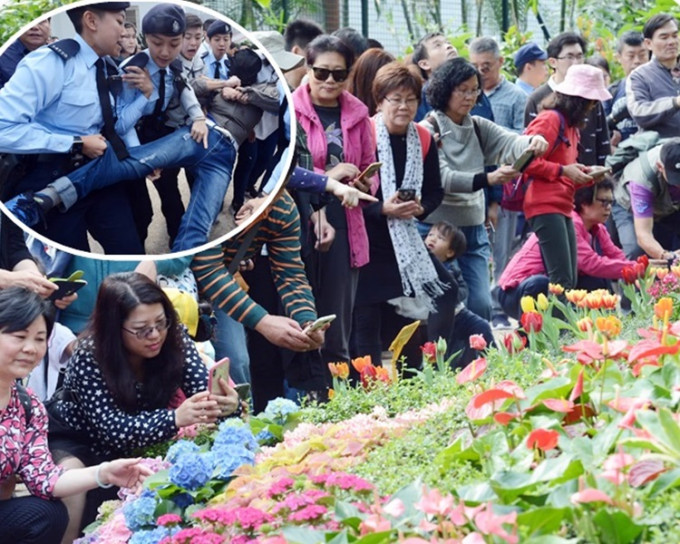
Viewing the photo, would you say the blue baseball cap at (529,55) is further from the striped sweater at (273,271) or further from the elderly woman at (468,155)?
the striped sweater at (273,271)

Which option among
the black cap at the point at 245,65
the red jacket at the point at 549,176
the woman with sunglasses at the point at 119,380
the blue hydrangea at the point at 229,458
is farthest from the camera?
the red jacket at the point at 549,176

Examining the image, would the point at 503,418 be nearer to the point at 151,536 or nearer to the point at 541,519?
the point at 541,519

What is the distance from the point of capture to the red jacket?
725 cm

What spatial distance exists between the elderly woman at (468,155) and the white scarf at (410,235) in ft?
1.40

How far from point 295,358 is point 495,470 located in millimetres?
2600

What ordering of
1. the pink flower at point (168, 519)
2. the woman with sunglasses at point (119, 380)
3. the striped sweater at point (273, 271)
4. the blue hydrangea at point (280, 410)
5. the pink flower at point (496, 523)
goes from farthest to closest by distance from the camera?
the striped sweater at point (273, 271)
the woman with sunglasses at point (119, 380)
the blue hydrangea at point (280, 410)
the pink flower at point (168, 519)
the pink flower at point (496, 523)

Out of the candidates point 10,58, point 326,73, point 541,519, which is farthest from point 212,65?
point 326,73

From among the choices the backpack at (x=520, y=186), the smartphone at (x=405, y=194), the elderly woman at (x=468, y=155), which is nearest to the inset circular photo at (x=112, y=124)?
the smartphone at (x=405, y=194)

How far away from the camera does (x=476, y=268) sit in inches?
282

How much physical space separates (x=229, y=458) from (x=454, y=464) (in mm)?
784

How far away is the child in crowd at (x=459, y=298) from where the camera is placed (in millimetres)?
6770

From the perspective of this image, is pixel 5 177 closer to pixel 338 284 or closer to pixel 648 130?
pixel 338 284

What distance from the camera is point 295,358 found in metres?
5.62

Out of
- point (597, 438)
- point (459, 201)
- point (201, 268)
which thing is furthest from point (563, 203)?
point (597, 438)
